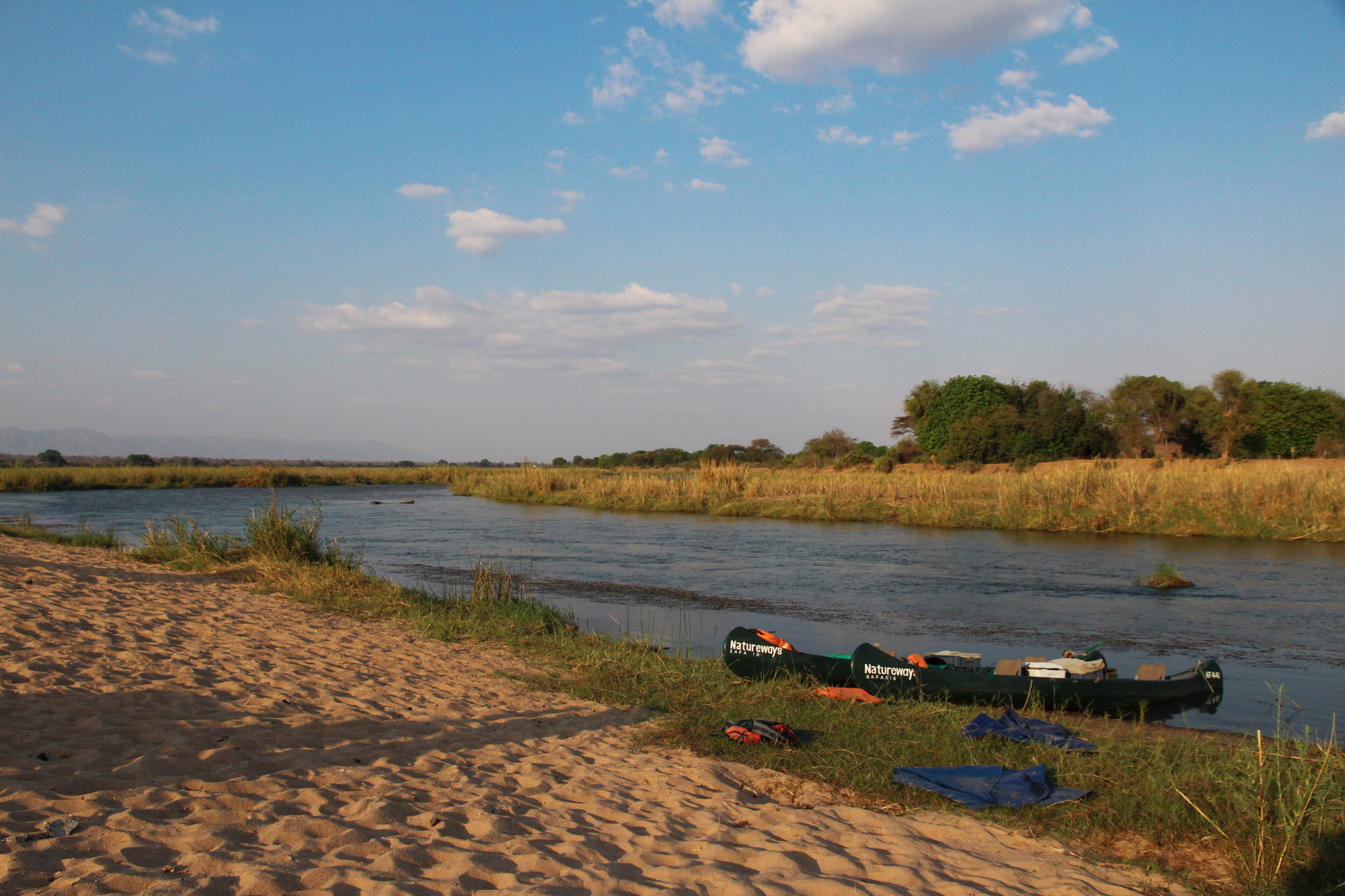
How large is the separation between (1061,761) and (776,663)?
3.23 meters

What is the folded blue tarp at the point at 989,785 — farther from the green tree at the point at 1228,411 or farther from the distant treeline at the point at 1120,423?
the green tree at the point at 1228,411

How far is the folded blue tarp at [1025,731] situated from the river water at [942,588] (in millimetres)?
1400

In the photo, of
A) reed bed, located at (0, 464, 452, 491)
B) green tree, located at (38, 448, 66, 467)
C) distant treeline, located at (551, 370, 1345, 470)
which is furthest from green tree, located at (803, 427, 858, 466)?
green tree, located at (38, 448, 66, 467)

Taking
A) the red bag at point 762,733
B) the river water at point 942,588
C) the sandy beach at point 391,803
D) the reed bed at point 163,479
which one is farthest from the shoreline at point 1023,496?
the sandy beach at point 391,803

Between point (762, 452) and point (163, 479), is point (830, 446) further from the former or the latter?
point (163, 479)

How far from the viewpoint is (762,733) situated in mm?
6262

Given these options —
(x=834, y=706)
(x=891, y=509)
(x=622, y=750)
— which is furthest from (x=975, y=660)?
(x=891, y=509)

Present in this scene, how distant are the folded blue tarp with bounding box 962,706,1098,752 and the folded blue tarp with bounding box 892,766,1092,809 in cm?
71

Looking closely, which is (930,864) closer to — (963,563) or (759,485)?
(963,563)

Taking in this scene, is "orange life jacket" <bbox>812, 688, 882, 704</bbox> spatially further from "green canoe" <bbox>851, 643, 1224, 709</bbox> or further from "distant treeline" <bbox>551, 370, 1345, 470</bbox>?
"distant treeline" <bbox>551, 370, 1345, 470</bbox>

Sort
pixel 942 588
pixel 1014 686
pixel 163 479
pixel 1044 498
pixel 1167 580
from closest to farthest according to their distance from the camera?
pixel 1014 686
pixel 1167 580
pixel 942 588
pixel 1044 498
pixel 163 479

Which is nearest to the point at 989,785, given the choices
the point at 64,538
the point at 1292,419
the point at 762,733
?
the point at 762,733

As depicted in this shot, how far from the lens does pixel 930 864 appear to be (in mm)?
4133

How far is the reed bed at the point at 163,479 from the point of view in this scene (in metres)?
50.2
